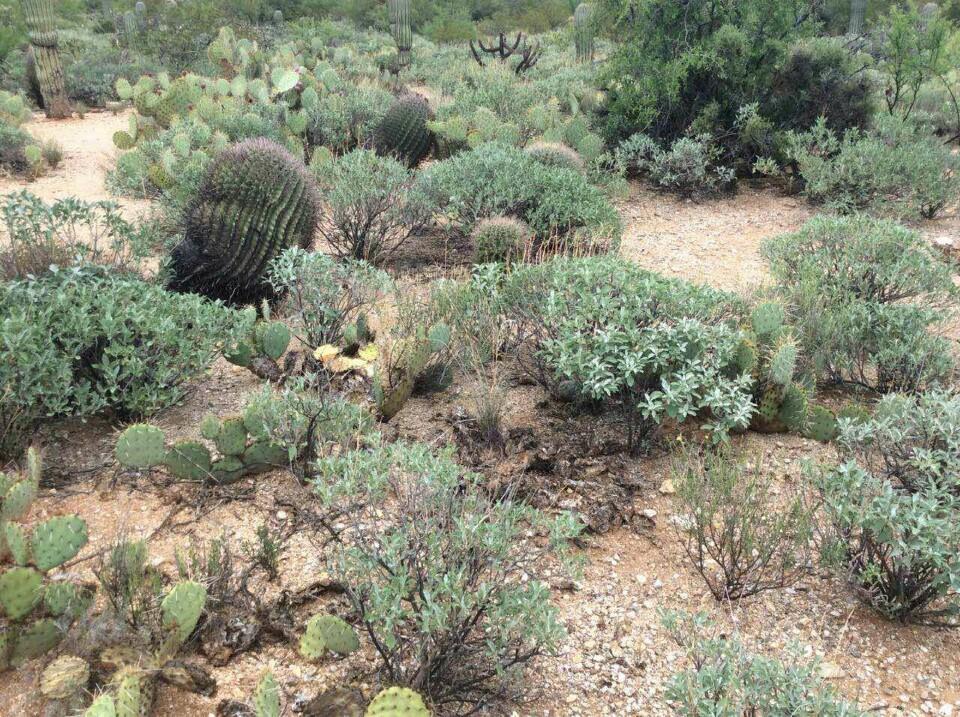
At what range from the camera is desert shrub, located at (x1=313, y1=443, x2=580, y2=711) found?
2553 millimetres

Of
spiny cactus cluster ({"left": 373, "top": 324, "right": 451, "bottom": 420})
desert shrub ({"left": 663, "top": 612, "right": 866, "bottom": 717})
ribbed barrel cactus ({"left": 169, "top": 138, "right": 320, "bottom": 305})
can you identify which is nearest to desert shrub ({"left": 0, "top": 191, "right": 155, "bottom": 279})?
ribbed barrel cactus ({"left": 169, "top": 138, "right": 320, "bottom": 305})

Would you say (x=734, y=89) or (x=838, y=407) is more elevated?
(x=734, y=89)

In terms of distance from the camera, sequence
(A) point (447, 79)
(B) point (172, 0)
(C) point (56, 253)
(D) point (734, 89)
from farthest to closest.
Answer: (B) point (172, 0) < (A) point (447, 79) < (D) point (734, 89) < (C) point (56, 253)

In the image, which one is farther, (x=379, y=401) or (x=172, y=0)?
(x=172, y=0)

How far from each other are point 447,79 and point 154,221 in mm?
8271

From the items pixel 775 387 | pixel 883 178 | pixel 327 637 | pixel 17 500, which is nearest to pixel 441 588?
pixel 327 637

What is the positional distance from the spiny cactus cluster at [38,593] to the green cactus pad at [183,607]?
348mm

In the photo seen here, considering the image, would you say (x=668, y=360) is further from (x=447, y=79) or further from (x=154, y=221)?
Answer: (x=447, y=79)

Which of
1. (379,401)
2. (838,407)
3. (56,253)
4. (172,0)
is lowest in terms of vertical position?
(838,407)

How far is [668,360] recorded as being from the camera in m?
4.16

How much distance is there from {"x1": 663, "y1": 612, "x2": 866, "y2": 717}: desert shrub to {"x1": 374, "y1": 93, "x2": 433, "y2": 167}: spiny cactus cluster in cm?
786

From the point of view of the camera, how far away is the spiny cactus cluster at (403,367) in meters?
4.20

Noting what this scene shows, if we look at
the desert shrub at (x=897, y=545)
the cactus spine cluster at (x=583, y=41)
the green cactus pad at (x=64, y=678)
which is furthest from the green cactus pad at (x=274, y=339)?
the cactus spine cluster at (x=583, y=41)

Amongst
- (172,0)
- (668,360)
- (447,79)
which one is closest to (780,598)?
(668,360)
